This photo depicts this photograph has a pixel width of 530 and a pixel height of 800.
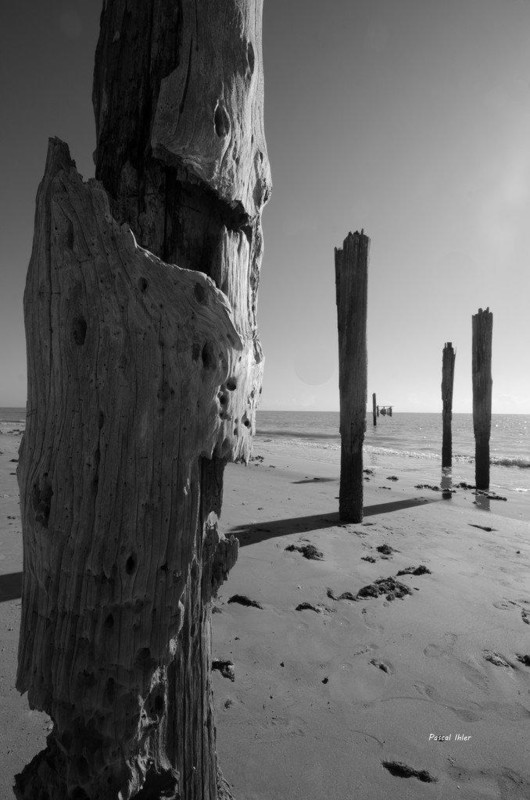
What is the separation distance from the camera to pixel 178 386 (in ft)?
3.69

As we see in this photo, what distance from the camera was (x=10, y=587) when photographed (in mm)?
3484

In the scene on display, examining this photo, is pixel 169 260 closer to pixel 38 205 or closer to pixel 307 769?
pixel 38 205

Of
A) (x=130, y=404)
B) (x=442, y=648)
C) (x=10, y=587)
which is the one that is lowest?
(x=442, y=648)

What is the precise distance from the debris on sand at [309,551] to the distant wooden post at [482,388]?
277 inches

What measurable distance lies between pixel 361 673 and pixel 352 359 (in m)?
4.07

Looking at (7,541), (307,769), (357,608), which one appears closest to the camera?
(307,769)

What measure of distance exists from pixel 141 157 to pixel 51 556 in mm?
1205

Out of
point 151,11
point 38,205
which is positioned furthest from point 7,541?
point 151,11

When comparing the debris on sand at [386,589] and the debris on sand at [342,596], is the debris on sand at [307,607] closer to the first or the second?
the debris on sand at [342,596]

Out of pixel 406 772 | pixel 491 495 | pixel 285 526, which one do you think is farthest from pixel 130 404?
pixel 491 495

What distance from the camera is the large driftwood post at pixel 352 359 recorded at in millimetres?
5750

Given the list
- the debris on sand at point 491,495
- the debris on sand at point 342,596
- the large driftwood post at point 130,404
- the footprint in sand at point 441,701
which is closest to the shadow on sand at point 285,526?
the debris on sand at point 342,596

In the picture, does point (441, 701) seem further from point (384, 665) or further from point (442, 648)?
point (442, 648)

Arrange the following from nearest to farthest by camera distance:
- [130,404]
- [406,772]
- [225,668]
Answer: [130,404] < [406,772] < [225,668]
